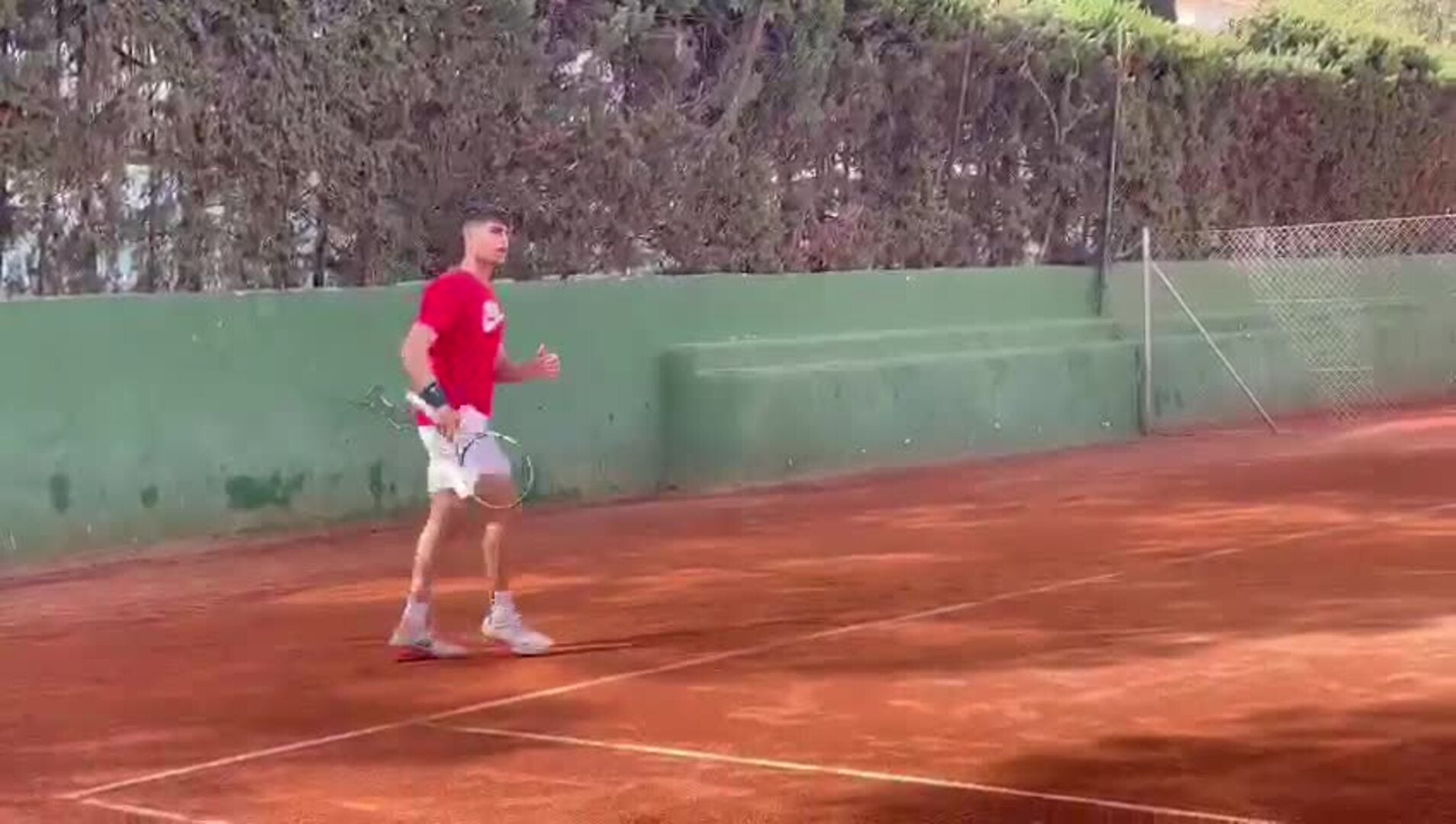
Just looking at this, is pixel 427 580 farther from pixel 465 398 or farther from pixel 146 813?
pixel 146 813

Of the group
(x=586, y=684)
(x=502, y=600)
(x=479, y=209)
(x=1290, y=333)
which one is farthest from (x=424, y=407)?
(x=1290, y=333)

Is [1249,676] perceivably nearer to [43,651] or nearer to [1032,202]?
[43,651]

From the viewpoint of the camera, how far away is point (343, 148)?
13.2m

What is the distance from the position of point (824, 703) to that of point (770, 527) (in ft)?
18.2

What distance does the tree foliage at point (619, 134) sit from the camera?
12242 mm

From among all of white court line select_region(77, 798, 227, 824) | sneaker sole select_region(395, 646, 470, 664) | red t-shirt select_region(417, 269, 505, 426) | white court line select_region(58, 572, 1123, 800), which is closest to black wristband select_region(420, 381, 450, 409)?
red t-shirt select_region(417, 269, 505, 426)

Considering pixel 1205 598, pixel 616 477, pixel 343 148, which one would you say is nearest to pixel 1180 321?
pixel 616 477

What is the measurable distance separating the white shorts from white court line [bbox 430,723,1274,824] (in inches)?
54.4

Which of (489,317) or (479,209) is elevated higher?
(479,209)

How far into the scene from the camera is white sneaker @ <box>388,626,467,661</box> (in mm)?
8234

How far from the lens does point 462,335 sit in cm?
811

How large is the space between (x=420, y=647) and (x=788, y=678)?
151 cm

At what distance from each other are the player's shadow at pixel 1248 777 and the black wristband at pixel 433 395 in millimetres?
2679

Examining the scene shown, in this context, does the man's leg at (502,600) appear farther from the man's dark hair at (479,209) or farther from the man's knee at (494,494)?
the man's dark hair at (479,209)
